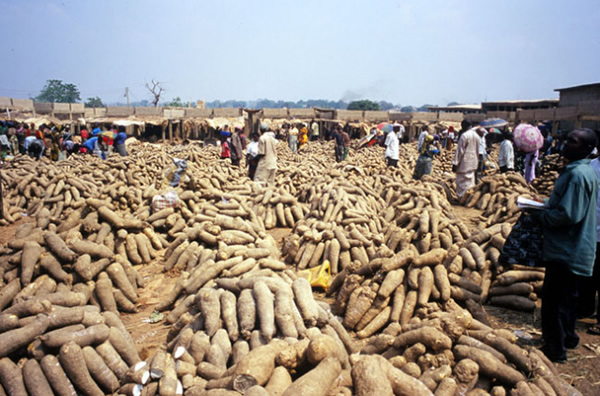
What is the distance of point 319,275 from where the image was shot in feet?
20.7

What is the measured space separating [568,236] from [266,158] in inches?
333

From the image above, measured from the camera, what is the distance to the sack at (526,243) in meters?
4.30

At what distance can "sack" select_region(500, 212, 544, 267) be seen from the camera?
430 cm

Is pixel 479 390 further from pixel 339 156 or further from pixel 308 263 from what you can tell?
pixel 339 156

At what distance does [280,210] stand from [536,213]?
6.26 metres

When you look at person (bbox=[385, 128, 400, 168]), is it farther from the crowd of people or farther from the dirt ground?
the crowd of people

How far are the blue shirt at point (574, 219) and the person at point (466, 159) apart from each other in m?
7.04

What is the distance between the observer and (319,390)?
2.80 metres

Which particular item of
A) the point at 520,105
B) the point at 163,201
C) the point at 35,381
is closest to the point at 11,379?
the point at 35,381

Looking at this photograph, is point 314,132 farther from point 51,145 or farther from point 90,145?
point 51,145

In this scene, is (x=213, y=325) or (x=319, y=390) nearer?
(x=319, y=390)

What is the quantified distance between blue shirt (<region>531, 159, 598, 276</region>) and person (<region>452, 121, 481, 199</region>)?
23.1 feet

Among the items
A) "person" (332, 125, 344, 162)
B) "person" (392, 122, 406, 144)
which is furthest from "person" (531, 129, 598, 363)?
"person" (332, 125, 344, 162)

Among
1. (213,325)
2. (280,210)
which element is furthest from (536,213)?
(280,210)
